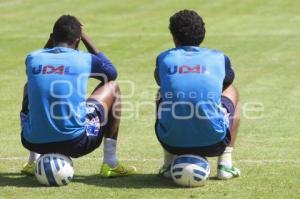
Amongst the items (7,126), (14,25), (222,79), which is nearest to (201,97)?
(222,79)

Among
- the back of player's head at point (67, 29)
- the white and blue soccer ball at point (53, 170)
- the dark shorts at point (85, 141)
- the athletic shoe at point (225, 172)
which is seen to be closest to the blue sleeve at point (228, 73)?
the athletic shoe at point (225, 172)

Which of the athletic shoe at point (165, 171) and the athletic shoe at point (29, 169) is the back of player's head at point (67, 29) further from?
the athletic shoe at point (165, 171)

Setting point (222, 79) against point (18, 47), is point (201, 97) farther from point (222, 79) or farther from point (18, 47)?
point (18, 47)

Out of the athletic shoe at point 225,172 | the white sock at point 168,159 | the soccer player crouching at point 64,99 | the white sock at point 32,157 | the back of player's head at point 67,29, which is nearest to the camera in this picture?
the soccer player crouching at point 64,99

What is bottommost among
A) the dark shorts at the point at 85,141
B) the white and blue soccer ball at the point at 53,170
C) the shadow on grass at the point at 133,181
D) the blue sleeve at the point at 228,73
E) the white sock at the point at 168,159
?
the shadow on grass at the point at 133,181

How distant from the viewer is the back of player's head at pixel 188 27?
7.17m

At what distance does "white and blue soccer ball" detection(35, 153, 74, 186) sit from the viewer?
7.01 meters

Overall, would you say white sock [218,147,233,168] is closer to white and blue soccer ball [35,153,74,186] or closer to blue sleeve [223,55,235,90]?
blue sleeve [223,55,235,90]

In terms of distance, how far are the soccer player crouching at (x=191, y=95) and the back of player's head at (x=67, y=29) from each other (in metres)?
0.81

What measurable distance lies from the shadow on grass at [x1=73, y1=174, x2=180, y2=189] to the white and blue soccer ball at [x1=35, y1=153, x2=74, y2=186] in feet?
0.99

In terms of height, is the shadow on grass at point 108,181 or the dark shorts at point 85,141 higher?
the dark shorts at point 85,141

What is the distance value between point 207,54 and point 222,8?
25259 millimetres

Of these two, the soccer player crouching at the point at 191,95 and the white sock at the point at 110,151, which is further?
the white sock at the point at 110,151

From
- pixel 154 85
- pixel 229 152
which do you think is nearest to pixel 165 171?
pixel 229 152
